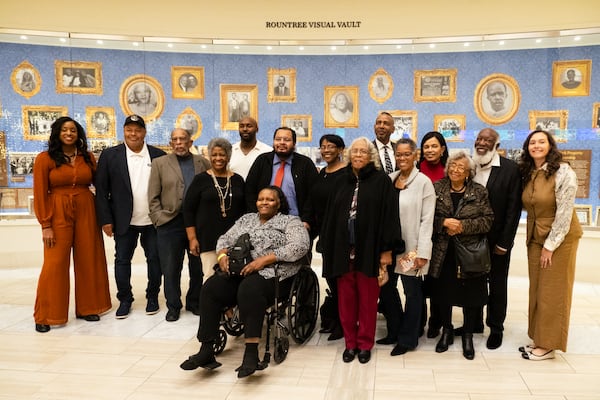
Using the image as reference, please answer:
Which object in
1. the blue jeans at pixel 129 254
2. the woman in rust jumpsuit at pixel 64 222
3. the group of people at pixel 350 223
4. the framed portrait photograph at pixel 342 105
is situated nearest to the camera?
the group of people at pixel 350 223

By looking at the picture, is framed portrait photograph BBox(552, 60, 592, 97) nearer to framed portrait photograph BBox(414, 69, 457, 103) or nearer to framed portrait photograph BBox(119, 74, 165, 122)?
framed portrait photograph BBox(414, 69, 457, 103)

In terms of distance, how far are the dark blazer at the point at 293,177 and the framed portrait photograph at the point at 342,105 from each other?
10.2 ft

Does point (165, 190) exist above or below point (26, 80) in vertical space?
below

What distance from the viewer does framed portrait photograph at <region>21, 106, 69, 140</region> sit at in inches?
275

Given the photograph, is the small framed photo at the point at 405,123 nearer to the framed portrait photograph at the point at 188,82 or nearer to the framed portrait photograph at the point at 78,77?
the framed portrait photograph at the point at 188,82

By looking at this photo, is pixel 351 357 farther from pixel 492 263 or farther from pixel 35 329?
pixel 35 329

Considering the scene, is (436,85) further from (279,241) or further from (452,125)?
(279,241)

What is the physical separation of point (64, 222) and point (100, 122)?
3215 mm

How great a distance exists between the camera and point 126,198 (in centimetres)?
461

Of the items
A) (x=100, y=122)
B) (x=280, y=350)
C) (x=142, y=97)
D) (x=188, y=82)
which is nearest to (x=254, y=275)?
(x=280, y=350)

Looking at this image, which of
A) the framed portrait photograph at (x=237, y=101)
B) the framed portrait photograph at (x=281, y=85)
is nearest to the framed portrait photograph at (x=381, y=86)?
the framed portrait photograph at (x=281, y=85)

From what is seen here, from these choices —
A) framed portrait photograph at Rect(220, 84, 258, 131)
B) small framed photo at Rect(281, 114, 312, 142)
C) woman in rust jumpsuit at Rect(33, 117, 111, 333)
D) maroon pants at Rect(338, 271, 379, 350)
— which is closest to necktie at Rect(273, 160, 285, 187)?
maroon pants at Rect(338, 271, 379, 350)

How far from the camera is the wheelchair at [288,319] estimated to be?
140 inches

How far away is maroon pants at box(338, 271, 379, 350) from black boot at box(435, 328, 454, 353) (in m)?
0.64
